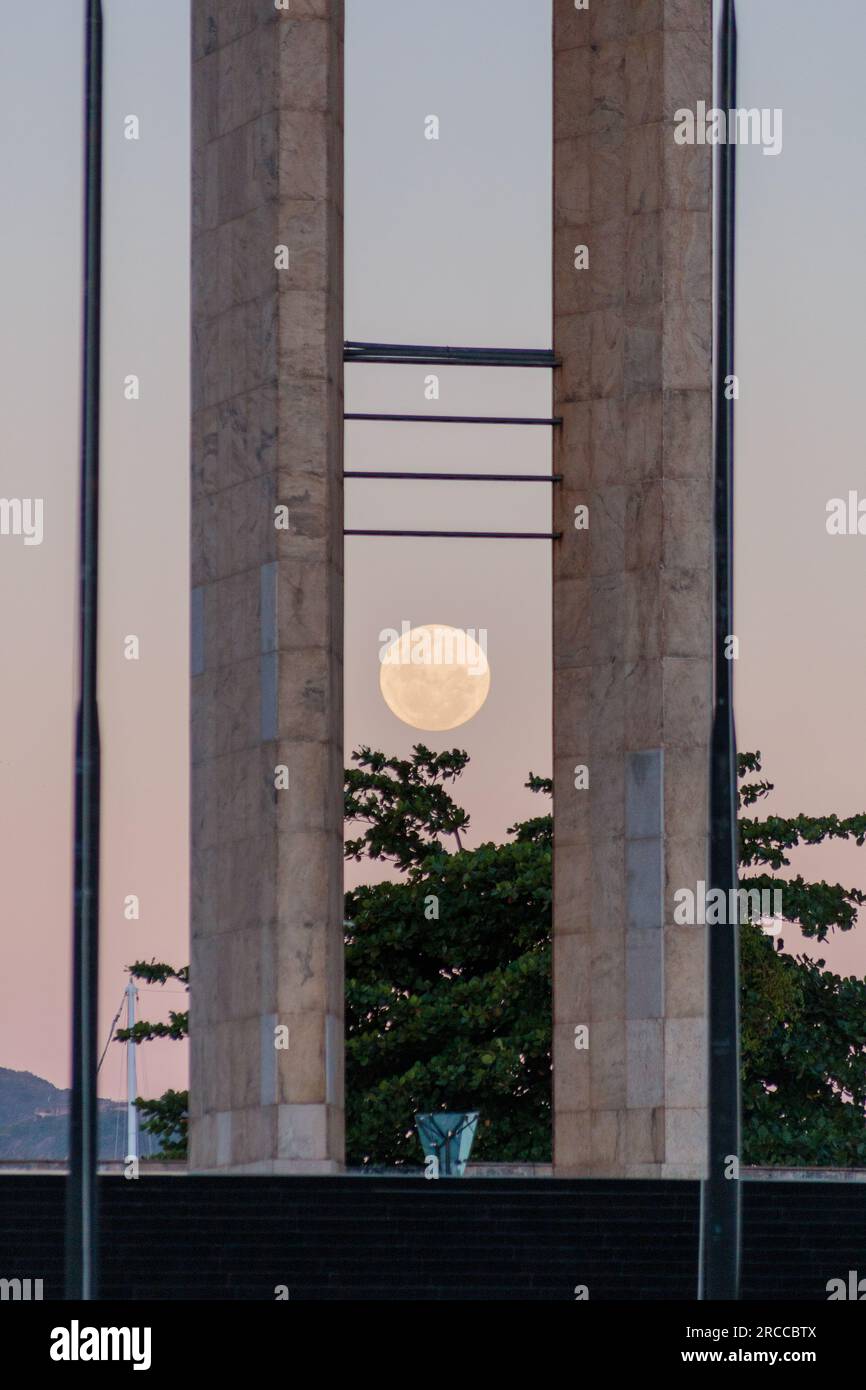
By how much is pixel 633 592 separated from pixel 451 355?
401 cm

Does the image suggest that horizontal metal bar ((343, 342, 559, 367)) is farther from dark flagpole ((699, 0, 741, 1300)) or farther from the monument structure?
dark flagpole ((699, 0, 741, 1300))

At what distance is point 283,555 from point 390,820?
67.3 ft

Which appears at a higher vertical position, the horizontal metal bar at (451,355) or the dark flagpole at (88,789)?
the horizontal metal bar at (451,355)

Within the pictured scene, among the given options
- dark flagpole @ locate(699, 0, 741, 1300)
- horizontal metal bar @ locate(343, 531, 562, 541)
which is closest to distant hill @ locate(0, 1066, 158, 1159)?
horizontal metal bar @ locate(343, 531, 562, 541)

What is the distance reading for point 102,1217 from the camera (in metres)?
26.6

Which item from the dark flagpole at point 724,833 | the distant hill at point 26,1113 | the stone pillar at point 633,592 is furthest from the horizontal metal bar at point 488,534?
the distant hill at point 26,1113

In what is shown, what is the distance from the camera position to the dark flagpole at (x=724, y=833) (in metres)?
24.1

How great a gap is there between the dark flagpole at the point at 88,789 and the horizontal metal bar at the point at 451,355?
40.4ft

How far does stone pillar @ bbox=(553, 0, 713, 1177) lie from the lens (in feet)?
119

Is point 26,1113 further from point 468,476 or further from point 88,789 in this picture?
point 88,789

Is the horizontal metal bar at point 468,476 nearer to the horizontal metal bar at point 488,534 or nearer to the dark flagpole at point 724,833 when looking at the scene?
the horizontal metal bar at point 488,534

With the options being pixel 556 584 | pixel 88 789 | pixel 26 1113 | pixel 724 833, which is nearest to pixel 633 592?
pixel 556 584

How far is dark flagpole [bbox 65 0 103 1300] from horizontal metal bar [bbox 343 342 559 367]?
1231cm
